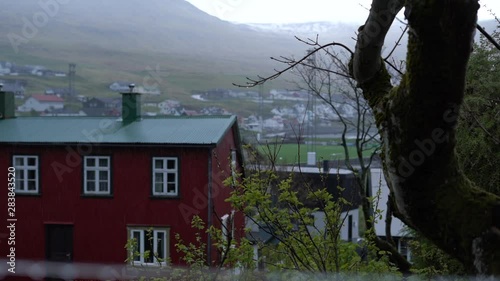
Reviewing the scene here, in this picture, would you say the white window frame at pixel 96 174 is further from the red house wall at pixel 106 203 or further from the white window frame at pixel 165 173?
the white window frame at pixel 165 173

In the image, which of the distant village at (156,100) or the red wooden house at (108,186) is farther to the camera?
the distant village at (156,100)

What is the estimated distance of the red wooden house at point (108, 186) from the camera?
17.8 metres

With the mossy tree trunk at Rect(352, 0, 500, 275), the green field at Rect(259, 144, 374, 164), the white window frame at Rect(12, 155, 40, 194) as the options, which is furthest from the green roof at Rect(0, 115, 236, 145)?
the mossy tree trunk at Rect(352, 0, 500, 275)

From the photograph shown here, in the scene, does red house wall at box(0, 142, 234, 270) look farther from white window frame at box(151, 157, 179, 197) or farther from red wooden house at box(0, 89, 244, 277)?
white window frame at box(151, 157, 179, 197)

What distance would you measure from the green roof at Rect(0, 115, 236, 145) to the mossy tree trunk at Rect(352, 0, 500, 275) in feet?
48.7

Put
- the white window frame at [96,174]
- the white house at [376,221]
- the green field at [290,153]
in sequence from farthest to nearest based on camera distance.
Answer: the white window frame at [96,174], the green field at [290,153], the white house at [376,221]

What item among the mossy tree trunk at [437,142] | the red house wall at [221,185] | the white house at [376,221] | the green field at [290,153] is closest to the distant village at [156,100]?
the white house at [376,221]

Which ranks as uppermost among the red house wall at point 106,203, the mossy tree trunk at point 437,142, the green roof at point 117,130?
the green roof at point 117,130

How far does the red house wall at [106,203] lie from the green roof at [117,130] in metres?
0.29

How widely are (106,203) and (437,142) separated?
16.9 metres

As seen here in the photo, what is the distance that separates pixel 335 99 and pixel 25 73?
187 feet

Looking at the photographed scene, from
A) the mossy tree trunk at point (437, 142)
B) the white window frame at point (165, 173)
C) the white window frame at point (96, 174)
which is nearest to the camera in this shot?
the mossy tree trunk at point (437, 142)

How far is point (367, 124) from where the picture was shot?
18.3m

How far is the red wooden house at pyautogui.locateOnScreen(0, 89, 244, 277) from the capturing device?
701 inches
